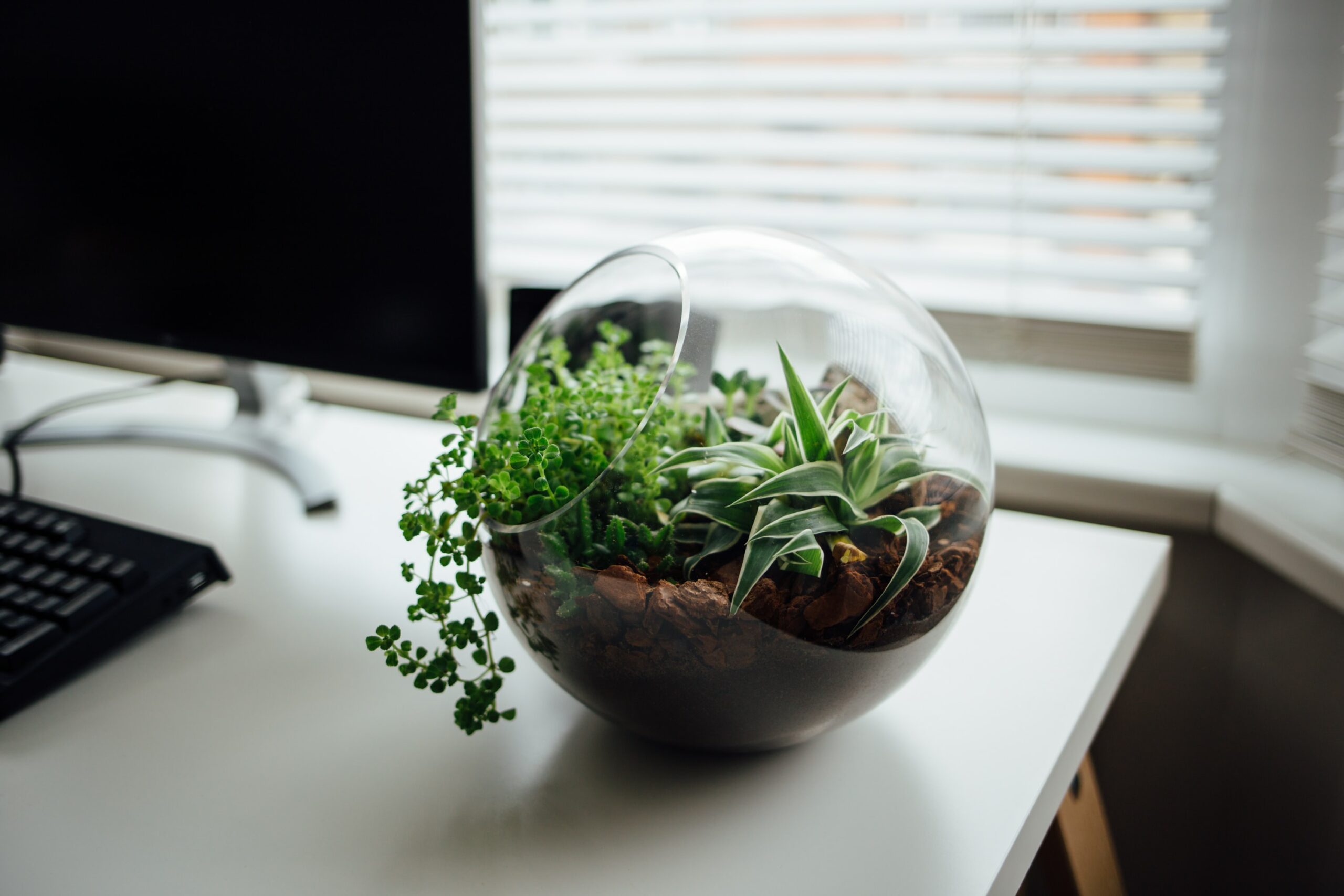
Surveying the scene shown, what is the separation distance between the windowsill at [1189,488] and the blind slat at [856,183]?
247 mm

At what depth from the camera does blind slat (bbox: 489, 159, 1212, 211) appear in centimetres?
99

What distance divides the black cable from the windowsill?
0.87 meters

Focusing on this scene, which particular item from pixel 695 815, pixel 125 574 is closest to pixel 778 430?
pixel 695 815

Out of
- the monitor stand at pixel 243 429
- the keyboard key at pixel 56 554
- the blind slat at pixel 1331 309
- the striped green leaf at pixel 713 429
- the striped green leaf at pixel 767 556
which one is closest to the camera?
the striped green leaf at pixel 767 556

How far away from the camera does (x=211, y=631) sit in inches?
24.1

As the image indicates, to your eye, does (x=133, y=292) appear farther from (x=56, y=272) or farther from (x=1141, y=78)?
(x=1141, y=78)

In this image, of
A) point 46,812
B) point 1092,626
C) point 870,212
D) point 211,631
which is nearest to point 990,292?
point 870,212

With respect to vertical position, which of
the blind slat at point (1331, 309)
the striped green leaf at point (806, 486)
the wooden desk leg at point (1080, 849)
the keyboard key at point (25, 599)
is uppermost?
the blind slat at point (1331, 309)

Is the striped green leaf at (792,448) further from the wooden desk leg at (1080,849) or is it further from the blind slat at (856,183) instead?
the blind slat at (856,183)

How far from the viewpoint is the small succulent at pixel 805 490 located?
40 cm

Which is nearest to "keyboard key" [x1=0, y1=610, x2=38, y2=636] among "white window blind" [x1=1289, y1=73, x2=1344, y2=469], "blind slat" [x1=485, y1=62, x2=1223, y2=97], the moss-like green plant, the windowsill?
the moss-like green plant

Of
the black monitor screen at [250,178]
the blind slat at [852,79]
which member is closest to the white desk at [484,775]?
the black monitor screen at [250,178]

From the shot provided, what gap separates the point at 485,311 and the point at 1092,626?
0.48 metres

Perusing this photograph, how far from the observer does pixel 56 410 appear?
3.25 ft
